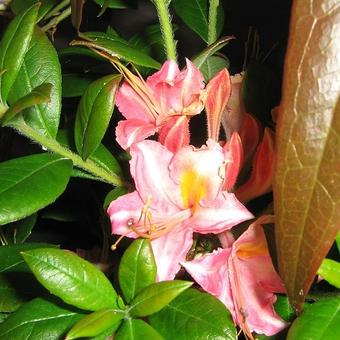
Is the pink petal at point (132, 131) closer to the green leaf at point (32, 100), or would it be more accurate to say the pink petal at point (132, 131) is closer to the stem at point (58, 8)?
the green leaf at point (32, 100)

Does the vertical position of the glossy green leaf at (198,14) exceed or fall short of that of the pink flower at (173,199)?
it exceeds it

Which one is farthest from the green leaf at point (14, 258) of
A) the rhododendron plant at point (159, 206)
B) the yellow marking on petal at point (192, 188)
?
the yellow marking on petal at point (192, 188)

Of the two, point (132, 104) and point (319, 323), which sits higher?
point (132, 104)

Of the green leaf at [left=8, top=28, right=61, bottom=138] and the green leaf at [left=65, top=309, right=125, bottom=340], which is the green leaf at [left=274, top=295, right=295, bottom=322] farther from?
the green leaf at [left=8, top=28, right=61, bottom=138]

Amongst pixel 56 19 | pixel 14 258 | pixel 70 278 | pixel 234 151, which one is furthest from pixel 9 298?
pixel 56 19

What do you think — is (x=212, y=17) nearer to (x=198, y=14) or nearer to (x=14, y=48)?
(x=198, y=14)

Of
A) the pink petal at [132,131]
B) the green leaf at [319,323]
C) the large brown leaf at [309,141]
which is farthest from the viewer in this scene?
the pink petal at [132,131]
